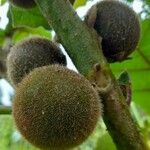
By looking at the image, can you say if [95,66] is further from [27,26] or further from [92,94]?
[27,26]

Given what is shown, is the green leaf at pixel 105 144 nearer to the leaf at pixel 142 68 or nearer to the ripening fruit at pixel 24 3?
the leaf at pixel 142 68

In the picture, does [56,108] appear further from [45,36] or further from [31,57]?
[45,36]

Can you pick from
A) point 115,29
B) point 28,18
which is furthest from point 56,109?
point 28,18

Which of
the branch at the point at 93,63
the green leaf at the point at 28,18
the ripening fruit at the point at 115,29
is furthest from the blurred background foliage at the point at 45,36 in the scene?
the branch at the point at 93,63

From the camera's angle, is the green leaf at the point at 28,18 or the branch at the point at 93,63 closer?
the branch at the point at 93,63

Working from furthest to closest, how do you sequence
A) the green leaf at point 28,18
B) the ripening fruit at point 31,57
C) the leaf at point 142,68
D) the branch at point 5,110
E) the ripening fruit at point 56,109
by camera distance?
1. the leaf at point 142,68
2. the green leaf at point 28,18
3. the branch at point 5,110
4. the ripening fruit at point 31,57
5. the ripening fruit at point 56,109

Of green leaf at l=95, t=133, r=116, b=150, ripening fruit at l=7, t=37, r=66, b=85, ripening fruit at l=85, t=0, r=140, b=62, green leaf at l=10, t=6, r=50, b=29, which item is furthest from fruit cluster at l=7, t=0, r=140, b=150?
Result: green leaf at l=10, t=6, r=50, b=29

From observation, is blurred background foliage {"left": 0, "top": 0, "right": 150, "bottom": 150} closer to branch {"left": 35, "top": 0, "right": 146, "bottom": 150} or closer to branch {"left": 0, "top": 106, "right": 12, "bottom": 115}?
branch {"left": 0, "top": 106, "right": 12, "bottom": 115}
